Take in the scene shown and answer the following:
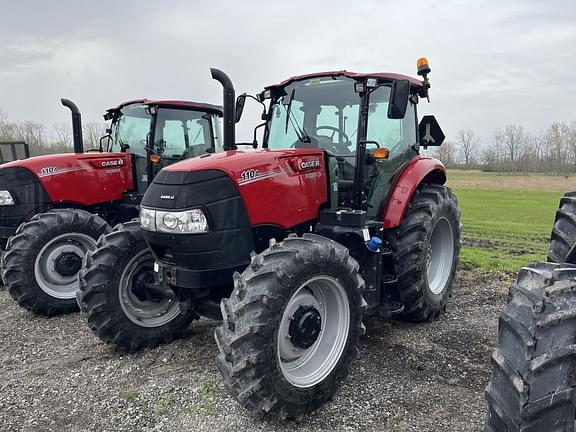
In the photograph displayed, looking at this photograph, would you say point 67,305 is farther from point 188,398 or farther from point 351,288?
point 351,288

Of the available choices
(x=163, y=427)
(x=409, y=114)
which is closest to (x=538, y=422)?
(x=163, y=427)

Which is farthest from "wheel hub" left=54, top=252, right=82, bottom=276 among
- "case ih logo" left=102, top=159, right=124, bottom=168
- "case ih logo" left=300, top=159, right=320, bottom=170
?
"case ih logo" left=300, top=159, right=320, bottom=170

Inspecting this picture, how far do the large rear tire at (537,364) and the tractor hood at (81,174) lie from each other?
5813 millimetres

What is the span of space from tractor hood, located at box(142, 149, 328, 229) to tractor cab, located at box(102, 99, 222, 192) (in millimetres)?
3309

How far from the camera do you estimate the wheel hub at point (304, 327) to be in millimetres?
3328

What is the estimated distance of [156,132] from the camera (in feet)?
23.1

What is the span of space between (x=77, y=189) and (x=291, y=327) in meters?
4.39

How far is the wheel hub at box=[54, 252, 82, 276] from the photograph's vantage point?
19.2ft

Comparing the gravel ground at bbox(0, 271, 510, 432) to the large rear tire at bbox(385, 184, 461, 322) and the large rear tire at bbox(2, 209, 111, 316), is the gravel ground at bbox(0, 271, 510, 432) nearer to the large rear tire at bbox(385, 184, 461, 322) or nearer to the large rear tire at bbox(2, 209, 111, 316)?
the large rear tire at bbox(385, 184, 461, 322)

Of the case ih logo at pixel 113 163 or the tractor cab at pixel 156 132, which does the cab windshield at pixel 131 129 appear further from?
the case ih logo at pixel 113 163

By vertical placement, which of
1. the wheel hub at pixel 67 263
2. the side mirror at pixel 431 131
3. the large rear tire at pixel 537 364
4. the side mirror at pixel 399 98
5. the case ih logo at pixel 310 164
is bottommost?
the wheel hub at pixel 67 263

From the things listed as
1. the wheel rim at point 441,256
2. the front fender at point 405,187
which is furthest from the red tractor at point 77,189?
the wheel rim at point 441,256

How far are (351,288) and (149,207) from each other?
160 cm

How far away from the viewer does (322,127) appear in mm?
4512
